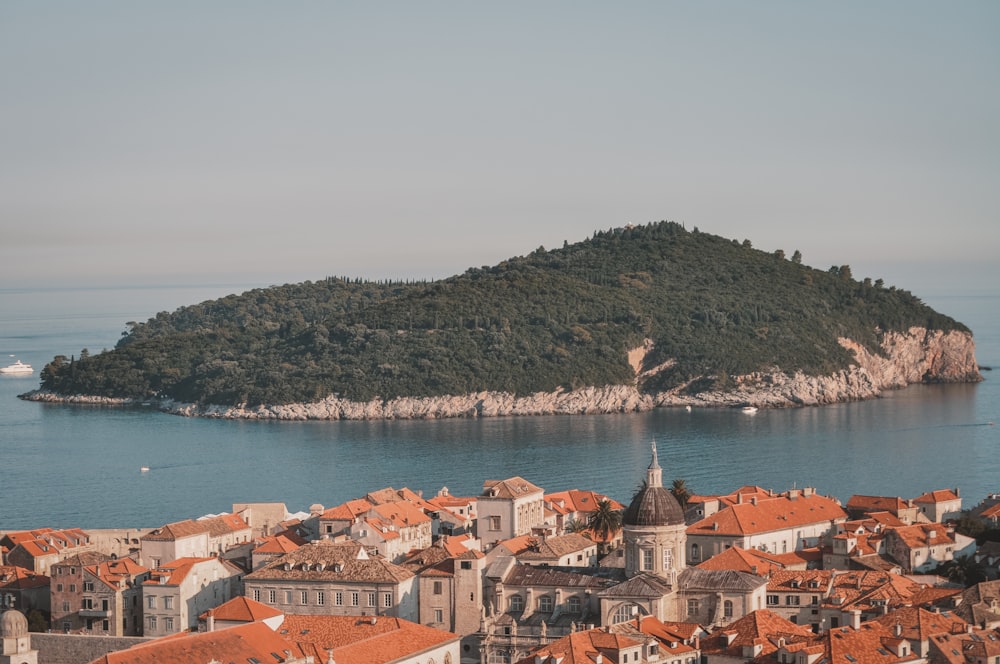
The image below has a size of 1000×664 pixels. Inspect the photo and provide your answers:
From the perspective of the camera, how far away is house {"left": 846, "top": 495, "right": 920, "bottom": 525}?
216 feet

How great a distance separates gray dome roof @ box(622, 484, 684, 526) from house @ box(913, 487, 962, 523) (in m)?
21.6

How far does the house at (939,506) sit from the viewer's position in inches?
Answer: 2721

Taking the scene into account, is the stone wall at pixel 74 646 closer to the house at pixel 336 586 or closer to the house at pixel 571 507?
the house at pixel 336 586

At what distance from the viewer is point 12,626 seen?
4388 centimetres

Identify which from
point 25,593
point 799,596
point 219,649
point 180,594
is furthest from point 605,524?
point 219,649

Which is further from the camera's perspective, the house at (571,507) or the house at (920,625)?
the house at (571,507)

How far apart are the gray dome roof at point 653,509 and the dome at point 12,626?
14.6 m

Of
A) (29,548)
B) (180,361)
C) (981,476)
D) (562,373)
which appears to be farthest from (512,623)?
(180,361)

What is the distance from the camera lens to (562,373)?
556 feet

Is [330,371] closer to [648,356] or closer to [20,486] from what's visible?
[648,356]

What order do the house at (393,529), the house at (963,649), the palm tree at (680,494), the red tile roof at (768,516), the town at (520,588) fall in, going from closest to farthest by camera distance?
the house at (963,649) → the town at (520,588) → the house at (393,529) → the red tile roof at (768,516) → the palm tree at (680,494)

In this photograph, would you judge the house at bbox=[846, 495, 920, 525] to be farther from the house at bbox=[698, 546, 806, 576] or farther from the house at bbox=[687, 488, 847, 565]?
the house at bbox=[698, 546, 806, 576]

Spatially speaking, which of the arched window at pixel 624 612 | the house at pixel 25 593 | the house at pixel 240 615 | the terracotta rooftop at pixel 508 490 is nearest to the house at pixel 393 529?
the terracotta rooftop at pixel 508 490

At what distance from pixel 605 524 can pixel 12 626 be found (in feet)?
69.8
